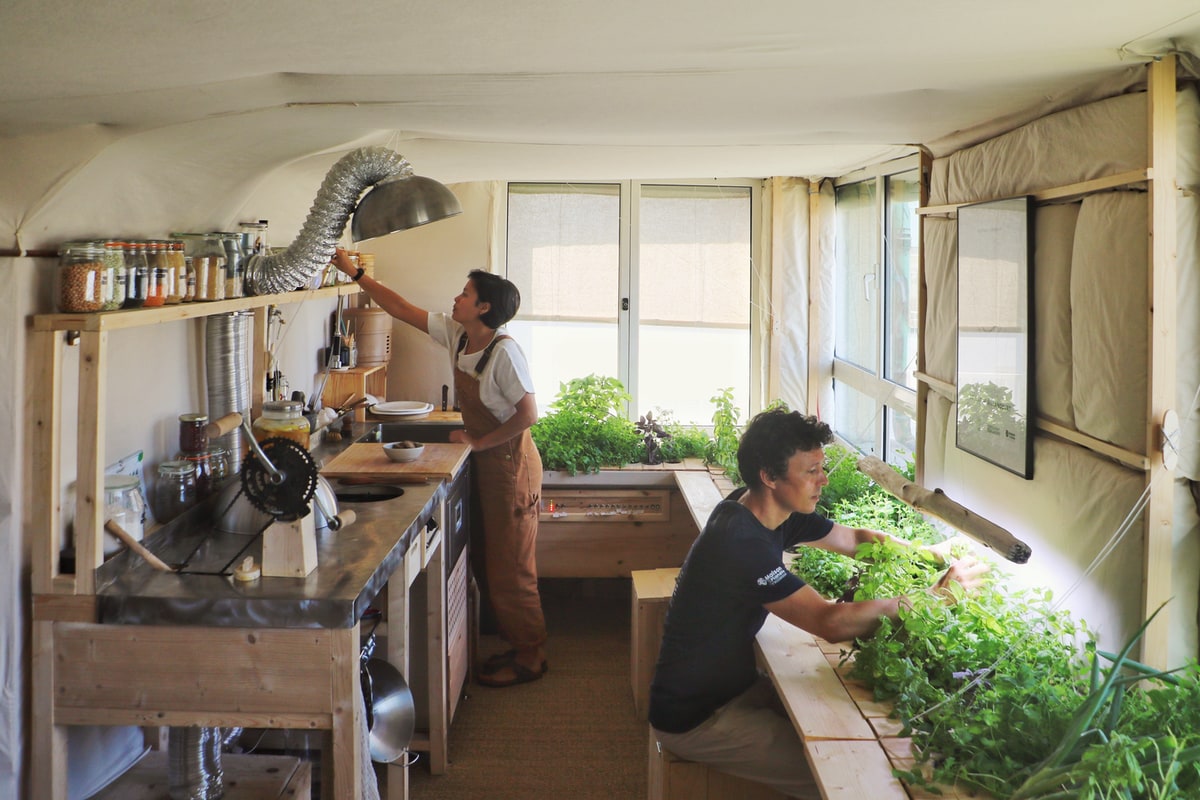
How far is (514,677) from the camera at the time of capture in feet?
16.4

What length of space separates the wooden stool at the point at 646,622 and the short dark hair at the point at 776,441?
4.08 feet

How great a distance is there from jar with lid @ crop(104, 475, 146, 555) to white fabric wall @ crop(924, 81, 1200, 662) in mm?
2524

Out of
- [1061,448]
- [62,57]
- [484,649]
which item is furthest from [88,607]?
[484,649]

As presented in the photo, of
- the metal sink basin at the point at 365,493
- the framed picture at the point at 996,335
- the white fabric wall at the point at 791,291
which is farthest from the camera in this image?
the white fabric wall at the point at 791,291

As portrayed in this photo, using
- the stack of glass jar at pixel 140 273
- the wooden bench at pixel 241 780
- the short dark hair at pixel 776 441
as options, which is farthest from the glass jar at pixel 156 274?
the short dark hair at pixel 776 441

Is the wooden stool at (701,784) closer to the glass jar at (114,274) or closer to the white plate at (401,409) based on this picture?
the glass jar at (114,274)

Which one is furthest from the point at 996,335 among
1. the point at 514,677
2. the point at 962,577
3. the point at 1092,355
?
the point at 514,677

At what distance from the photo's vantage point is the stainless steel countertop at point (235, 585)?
8.61 feet

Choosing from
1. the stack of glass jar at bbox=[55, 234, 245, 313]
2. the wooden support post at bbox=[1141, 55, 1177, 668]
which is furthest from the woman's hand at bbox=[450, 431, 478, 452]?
the wooden support post at bbox=[1141, 55, 1177, 668]

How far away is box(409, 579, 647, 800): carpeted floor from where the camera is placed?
13.1 ft

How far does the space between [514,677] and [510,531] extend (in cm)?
72

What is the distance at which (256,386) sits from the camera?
4.25 meters

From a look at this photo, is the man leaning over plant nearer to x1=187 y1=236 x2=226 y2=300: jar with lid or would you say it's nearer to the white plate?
x1=187 y1=236 x2=226 y2=300: jar with lid

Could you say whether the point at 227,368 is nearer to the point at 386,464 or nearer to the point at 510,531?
→ the point at 386,464
